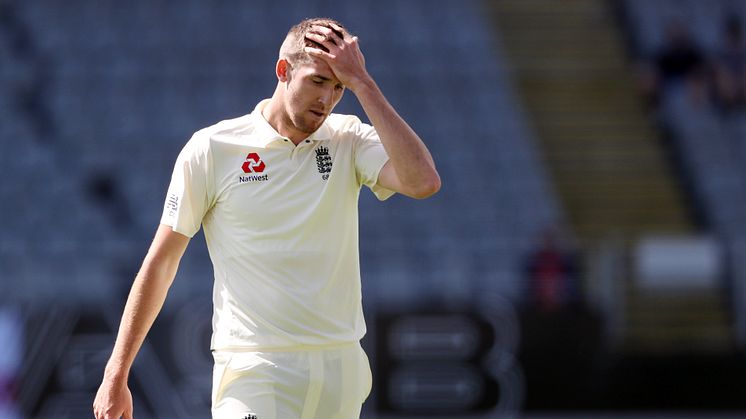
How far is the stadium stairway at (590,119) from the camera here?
15.8 meters

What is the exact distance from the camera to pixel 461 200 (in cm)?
1480

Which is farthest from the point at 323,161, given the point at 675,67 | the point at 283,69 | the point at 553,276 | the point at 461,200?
the point at 675,67

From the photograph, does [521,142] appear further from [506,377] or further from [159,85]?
[506,377]

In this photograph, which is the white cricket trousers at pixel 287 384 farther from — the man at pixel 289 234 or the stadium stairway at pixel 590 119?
the stadium stairway at pixel 590 119

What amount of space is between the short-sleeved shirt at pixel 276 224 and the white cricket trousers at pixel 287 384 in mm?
46

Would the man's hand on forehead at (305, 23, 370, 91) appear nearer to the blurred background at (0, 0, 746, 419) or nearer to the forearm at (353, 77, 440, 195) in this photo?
the forearm at (353, 77, 440, 195)

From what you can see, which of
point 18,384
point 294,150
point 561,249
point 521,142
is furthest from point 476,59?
point 294,150

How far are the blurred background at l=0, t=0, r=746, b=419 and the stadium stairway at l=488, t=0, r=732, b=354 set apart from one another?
3 cm

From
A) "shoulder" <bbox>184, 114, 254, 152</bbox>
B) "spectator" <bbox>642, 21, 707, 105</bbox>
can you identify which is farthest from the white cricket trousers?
"spectator" <bbox>642, 21, 707, 105</bbox>

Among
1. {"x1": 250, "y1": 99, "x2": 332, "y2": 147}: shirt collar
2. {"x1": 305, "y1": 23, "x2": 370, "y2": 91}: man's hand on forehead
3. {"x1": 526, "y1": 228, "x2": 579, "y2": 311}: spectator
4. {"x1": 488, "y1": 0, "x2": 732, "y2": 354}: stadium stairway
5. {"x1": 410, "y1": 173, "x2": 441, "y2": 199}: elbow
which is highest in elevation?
{"x1": 488, "y1": 0, "x2": 732, "y2": 354}: stadium stairway

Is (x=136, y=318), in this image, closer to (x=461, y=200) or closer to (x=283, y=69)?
(x=283, y=69)

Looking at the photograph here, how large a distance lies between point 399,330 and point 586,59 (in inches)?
316

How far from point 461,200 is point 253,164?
10.5 m

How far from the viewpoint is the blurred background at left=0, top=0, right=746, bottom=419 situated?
10.9 metres
